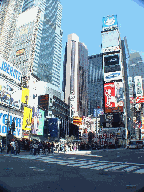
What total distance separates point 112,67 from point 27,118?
4866 centimetres

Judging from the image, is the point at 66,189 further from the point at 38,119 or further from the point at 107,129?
the point at 107,129

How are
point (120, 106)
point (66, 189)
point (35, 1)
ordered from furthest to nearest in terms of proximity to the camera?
point (35, 1)
point (120, 106)
point (66, 189)

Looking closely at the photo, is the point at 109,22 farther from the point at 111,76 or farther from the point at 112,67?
the point at 111,76

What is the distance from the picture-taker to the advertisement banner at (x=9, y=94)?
40834 millimetres

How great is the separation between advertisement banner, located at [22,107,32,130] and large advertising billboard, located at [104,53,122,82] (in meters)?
42.3

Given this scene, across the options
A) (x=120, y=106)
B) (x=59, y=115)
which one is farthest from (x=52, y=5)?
(x=120, y=106)

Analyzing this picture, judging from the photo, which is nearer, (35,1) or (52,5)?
(35,1)

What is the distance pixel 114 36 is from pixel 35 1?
104 m

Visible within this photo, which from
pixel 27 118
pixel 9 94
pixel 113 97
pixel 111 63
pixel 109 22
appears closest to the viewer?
pixel 9 94

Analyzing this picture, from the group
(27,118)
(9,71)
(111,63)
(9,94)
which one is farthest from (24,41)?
(9,94)

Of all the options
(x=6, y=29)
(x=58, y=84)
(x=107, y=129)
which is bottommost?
(x=107, y=129)

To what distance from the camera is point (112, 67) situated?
277ft

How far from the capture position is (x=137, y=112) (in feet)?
457

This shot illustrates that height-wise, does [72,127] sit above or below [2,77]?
below
